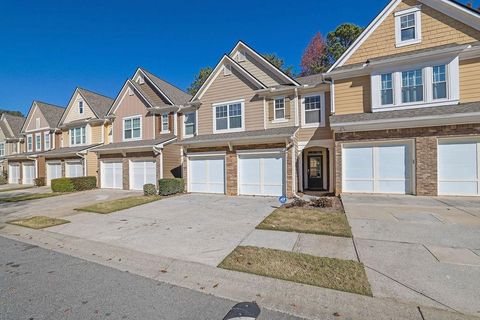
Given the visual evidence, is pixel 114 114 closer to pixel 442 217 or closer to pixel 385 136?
pixel 385 136

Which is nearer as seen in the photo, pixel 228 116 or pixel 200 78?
pixel 228 116

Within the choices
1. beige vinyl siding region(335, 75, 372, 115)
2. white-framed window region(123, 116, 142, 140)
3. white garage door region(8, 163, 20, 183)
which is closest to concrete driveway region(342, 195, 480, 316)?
beige vinyl siding region(335, 75, 372, 115)

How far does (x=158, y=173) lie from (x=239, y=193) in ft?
20.4

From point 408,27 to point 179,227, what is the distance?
13865 mm

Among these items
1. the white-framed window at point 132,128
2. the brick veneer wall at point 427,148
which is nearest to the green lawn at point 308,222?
the brick veneer wall at point 427,148

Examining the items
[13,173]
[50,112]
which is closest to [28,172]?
[13,173]

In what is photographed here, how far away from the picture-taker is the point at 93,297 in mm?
3449

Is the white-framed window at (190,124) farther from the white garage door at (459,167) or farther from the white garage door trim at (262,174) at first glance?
the white garage door at (459,167)

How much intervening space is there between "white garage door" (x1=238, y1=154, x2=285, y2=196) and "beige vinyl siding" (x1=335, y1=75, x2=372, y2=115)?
4.24 metres

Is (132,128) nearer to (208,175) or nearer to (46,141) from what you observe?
(208,175)

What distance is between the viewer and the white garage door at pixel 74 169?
65.6ft

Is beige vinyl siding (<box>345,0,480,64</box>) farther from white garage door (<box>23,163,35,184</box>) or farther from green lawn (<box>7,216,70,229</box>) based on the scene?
white garage door (<box>23,163,35,184</box>)

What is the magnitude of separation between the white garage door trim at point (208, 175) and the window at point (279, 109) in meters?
3.89

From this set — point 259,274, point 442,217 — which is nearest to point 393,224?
point 442,217
